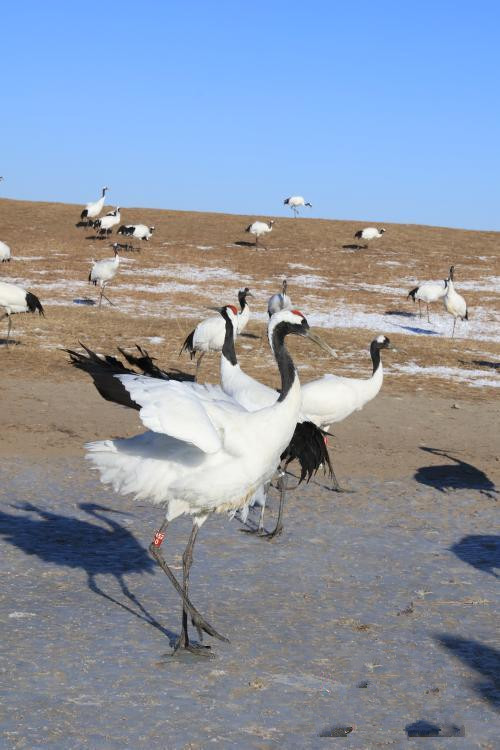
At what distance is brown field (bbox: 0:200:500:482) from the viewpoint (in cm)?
1382

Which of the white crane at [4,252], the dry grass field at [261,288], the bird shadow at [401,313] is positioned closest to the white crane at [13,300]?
the dry grass field at [261,288]

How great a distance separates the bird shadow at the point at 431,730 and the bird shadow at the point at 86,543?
7.04 feet

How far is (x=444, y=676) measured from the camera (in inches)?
229

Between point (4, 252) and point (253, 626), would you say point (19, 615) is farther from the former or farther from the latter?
point (4, 252)

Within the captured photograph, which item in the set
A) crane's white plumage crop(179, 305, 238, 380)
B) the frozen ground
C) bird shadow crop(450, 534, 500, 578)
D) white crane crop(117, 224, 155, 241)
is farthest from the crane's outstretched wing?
white crane crop(117, 224, 155, 241)

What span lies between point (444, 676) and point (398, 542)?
285cm

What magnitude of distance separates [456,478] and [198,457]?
5.89m

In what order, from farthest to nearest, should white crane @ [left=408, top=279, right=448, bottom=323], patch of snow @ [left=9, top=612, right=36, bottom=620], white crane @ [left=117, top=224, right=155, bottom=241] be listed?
white crane @ [left=117, top=224, right=155, bottom=241] → white crane @ [left=408, top=279, right=448, bottom=323] → patch of snow @ [left=9, top=612, right=36, bottom=620]

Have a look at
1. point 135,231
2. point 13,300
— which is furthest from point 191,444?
point 135,231

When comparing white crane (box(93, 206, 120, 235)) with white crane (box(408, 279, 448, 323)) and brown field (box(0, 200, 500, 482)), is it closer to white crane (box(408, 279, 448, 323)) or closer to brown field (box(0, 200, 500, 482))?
brown field (box(0, 200, 500, 482))

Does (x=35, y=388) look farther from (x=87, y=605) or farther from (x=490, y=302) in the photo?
(x=490, y=302)

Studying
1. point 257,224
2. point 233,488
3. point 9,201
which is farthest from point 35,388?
point 9,201

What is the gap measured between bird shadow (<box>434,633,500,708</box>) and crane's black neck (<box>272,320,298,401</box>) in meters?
2.06

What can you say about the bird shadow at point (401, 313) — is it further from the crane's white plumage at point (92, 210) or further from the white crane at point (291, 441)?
the crane's white plumage at point (92, 210)
